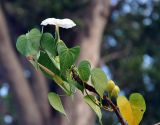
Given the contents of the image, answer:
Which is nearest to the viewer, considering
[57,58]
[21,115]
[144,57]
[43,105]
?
[57,58]

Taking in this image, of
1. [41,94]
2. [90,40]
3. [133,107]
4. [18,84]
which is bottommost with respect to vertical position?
[133,107]

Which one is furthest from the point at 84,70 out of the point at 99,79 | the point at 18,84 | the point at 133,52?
the point at 133,52

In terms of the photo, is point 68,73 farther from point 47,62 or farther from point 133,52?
point 133,52

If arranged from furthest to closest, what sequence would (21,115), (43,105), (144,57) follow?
1. (144,57)
2. (43,105)
3. (21,115)

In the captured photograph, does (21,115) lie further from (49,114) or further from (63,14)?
(63,14)

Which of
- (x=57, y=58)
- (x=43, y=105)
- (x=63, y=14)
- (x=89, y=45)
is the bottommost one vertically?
(x=57, y=58)

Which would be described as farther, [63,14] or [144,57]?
[144,57]

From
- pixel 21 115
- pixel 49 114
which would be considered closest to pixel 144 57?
pixel 49 114
